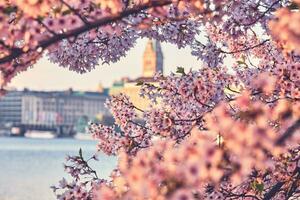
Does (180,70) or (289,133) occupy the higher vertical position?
(180,70)

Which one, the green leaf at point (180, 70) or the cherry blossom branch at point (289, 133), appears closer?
the cherry blossom branch at point (289, 133)

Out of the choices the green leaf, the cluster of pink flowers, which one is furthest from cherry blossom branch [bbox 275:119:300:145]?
the green leaf

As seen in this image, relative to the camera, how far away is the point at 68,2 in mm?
4957

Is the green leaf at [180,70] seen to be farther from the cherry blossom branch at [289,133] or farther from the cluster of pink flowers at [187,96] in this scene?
→ the cherry blossom branch at [289,133]

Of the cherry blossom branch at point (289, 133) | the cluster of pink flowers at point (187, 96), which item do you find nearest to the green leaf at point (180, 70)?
the cluster of pink flowers at point (187, 96)

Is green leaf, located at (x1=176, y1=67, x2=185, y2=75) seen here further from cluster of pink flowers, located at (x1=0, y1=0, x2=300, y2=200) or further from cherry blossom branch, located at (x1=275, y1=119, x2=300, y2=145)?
cherry blossom branch, located at (x1=275, y1=119, x2=300, y2=145)

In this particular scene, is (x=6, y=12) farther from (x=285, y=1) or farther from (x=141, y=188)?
(x=285, y=1)

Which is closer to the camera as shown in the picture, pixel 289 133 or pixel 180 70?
pixel 289 133

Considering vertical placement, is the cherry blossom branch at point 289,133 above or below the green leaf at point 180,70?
below

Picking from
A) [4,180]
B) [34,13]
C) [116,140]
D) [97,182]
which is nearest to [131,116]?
[116,140]

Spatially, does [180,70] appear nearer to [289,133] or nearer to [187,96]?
[187,96]

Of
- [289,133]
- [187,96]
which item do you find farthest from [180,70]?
[289,133]

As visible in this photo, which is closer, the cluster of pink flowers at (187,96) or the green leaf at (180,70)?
the cluster of pink flowers at (187,96)

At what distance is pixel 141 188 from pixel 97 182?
4.64 m
